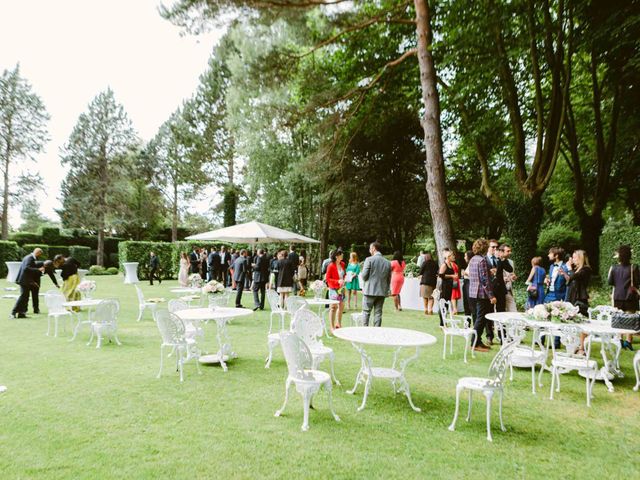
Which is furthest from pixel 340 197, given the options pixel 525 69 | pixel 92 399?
pixel 92 399

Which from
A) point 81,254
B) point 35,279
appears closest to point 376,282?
point 35,279

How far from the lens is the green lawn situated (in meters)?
3.23

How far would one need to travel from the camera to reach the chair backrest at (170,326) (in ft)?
17.8

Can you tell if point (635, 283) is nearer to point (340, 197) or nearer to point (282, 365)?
point (282, 365)

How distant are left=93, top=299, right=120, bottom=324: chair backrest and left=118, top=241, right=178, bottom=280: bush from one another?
16.5 metres

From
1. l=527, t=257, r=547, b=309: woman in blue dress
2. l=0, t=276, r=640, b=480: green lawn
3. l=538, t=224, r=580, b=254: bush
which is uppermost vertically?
l=538, t=224, r=580, b=254: bush

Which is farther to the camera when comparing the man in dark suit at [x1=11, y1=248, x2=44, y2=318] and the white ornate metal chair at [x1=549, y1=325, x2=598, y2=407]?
the man in dark suit at [x1=11, y1=248, x2=44, y2=318]

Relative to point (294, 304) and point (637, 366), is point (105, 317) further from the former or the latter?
point (637, 366)

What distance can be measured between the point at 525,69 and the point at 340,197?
9577 millimetres

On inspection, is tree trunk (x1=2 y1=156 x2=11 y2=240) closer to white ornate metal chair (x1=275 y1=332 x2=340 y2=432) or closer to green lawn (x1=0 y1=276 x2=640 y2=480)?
green lawn (x1=0 y1=276 x2=640 y2=480)

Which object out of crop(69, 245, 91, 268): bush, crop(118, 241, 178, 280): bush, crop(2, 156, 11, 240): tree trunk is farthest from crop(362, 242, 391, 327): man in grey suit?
crop(2, 156, 11, 240): tree trunk

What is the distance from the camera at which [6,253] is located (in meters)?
21.7

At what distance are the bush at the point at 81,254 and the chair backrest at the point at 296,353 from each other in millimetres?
28285

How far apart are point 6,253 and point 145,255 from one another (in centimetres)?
680
